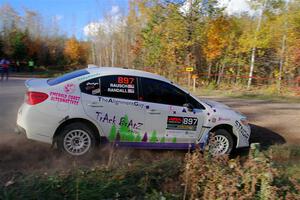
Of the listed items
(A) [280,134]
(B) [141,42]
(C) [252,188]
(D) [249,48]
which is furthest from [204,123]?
(B) [141,42]

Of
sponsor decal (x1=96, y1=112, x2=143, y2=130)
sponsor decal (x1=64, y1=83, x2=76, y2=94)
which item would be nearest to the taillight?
sponsor decal (x1=64, y1=83, x2=76, y2=94)

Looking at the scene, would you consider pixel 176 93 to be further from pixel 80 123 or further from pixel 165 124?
pixel 80 123

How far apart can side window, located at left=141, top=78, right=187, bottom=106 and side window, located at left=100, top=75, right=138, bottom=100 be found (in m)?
0.20

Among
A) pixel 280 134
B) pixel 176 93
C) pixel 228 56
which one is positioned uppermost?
pixel 228 56

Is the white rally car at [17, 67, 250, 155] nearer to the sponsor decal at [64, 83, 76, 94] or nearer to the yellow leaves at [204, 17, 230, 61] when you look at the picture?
the sponsor decal at [64, 83, 76, 94]

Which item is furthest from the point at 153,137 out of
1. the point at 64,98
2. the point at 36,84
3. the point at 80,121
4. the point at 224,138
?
the point at 36,84

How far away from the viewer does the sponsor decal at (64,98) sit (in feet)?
20.4

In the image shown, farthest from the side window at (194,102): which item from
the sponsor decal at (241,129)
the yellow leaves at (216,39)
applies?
the yellow leaves at (216,39)

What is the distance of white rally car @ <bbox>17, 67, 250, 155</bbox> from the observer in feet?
20.3

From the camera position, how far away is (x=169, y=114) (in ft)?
21.9

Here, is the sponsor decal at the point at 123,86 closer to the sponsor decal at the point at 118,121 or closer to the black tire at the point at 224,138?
the sponsor decal at the point at 118,121

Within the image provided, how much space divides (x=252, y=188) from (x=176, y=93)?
303 centimetres

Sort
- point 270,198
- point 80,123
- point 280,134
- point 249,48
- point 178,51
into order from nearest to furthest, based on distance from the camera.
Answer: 1. point 270,198
2. point 80,123
3. point 280,134
4. point 249,48
5. point 178,51

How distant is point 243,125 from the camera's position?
7340 mm
